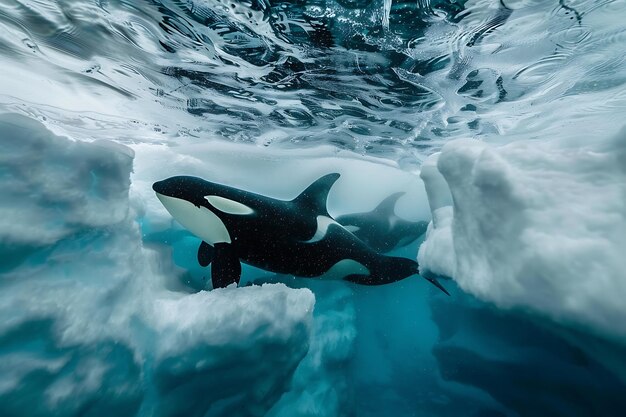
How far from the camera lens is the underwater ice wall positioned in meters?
3.60

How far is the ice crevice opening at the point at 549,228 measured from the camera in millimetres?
2746

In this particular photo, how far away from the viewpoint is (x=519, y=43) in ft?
16.9

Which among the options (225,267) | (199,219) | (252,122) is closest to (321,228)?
(225,267)

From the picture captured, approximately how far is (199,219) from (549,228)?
546 cm

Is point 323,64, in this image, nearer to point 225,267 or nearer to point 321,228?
point 321,228

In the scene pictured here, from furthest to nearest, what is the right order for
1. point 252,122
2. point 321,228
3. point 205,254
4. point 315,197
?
point 252,122 < point 205,254 < point 315,197 < point 321,228

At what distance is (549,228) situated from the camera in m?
3.13

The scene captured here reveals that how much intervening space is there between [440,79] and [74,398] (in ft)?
25.9

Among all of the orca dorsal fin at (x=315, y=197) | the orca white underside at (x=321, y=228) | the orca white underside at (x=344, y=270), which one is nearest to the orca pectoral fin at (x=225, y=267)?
the orca white underside at (x=321, y=228)

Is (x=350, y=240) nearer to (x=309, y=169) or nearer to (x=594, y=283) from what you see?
(x=594, y=283)

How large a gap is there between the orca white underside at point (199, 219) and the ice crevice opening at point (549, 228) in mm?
4259

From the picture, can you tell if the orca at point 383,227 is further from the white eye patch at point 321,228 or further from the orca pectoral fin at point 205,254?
the orca pectoral fin at point 205,254

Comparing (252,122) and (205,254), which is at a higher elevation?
(252,122)

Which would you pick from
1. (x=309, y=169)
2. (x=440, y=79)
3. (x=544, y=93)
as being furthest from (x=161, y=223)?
(x=544, y=93)
